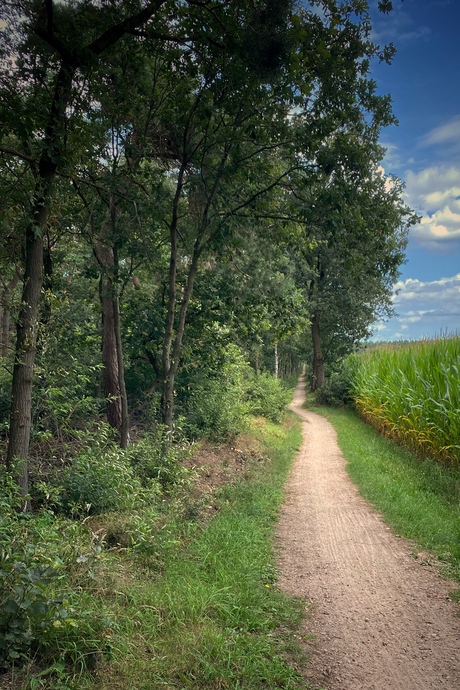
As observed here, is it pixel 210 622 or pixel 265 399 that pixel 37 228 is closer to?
pixel 210 622

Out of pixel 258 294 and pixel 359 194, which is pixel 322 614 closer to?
pixel 359 194

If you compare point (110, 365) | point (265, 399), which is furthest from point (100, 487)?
point (265, 399)

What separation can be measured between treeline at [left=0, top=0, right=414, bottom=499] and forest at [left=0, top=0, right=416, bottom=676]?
34mm

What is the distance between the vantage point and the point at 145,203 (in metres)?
7.56

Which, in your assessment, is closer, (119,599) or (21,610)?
(21,610)

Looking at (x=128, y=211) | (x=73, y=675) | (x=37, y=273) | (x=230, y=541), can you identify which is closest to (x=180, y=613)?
(x=73, y=675)

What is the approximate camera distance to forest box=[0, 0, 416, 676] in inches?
204

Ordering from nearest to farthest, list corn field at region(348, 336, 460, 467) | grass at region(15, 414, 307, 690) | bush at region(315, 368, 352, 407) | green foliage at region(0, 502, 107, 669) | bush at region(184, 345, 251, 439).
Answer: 1. green foliage at region(0, 502, 107, 669)
2. grass at region(15, 414, 307, 690)
3. corn field at region(348, 336, 460, 467)
4. bush at region(184, 345, 251, 439)
5. bush at region(315, 368, 352, 407)

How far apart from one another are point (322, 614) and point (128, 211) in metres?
6.43

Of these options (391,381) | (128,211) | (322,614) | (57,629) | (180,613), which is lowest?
(322,614)

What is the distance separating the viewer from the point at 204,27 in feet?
21.8

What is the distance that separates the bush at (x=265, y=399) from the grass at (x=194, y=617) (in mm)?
10768

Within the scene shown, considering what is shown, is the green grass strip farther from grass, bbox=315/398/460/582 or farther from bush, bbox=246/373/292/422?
bush, bbox=246/373/292/422

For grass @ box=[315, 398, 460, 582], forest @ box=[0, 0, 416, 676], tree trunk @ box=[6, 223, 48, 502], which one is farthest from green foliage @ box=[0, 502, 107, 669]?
grass @ box=[315, 398, 460, 582]
